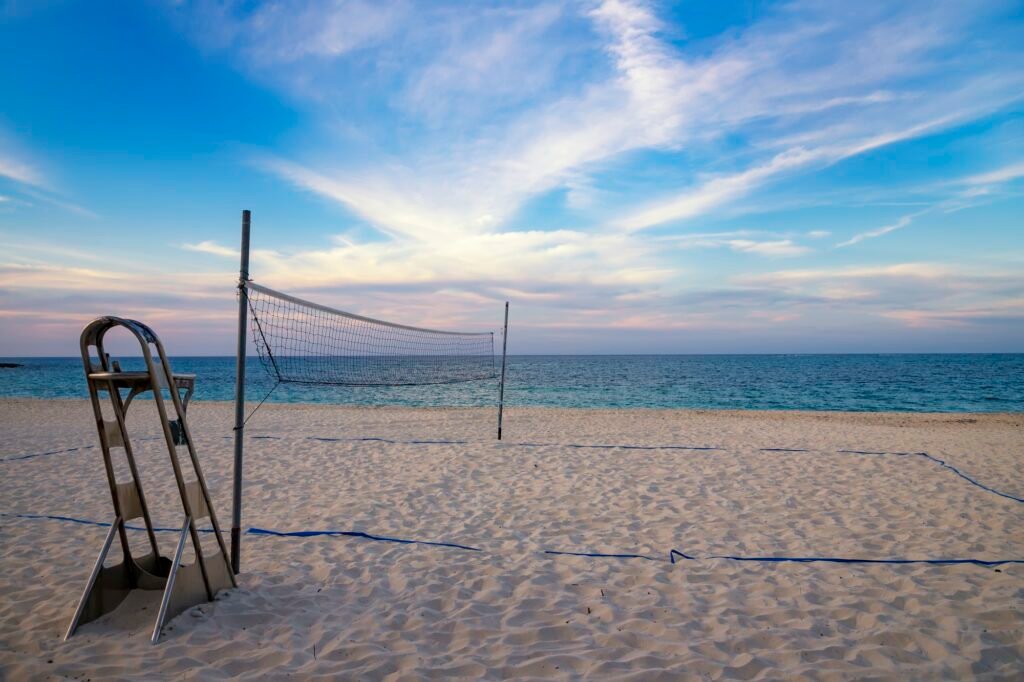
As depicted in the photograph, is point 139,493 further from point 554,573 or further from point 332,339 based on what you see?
point 332,339

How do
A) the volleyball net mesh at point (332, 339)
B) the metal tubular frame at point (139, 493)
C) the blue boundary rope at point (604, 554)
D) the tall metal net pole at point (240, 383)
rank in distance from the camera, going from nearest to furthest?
the metal tubular frame at point (139, 493)
the tall metal net pole at point (240, 383)
the blue boundary rope at point (604, 554)
the volleyball net mesh at point (332, 339)

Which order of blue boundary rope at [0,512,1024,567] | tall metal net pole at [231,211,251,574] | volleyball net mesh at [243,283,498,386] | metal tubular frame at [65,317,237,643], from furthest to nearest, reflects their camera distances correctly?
volleyball net mesh at [243,283,498,386]
blue boundary rope at [0,512,1024,567]
tall metal net pole at [231,211,251,574]
metal tubular frame at [65,317,237,643]

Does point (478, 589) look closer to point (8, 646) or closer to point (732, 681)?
point (732, 681)

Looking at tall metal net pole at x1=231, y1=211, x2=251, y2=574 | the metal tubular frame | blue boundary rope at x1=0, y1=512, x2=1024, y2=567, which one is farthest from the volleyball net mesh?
blue boundary rope at x1=0, y1=512, x2=1024, y2=567

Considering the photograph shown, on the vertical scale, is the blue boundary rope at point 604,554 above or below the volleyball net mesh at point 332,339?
below

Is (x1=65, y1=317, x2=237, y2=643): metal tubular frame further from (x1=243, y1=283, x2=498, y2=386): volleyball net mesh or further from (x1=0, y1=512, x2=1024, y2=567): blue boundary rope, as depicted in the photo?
(x1=0, y1=512, x2=1024, y2=567): blue boundary rope

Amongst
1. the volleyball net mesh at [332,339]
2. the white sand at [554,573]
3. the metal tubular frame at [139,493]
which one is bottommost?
the white sand at [554,573]

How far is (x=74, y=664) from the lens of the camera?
7.97ft

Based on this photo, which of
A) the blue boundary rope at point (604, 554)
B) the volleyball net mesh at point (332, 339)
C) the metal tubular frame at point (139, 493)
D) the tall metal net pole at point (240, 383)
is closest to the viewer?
the metal tubular frame at point (139, 493)

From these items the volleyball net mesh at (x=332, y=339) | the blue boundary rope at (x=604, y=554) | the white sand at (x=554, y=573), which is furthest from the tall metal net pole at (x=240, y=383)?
the blue boundary rope at (x=604, y=554)

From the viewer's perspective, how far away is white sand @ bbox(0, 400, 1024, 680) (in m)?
2.59

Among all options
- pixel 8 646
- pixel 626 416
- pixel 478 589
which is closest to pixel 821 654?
pixel 478 589

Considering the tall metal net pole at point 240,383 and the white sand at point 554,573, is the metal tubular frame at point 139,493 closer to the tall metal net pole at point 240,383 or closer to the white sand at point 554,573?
the white sand at point 554,573

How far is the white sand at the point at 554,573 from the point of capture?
2.59 metres
